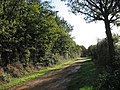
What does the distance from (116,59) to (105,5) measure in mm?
6251

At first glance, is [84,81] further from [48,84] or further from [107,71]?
[48,84]

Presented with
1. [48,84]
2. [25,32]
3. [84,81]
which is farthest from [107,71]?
[25,32]

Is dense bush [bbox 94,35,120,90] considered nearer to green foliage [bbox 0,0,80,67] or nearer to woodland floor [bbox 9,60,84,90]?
woodland floor [bbox 9,60,84,90]

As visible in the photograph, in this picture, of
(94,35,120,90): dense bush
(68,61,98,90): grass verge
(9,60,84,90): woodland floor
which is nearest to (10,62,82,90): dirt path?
(9,60,84,90): woodland floor

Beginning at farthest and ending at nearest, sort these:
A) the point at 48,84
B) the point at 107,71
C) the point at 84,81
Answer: the point at 48,84
the point at 84,81
the point at 107,71

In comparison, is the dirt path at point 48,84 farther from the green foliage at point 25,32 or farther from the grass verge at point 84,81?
the green foliage at point 25,32

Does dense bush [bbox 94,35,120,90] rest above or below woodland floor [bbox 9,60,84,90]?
above

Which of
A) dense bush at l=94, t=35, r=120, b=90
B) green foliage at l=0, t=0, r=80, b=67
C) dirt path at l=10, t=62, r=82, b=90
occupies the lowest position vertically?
dirt path at l=10, t=62, r=82, b=90

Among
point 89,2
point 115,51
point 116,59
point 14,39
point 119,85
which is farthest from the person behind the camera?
point 14,39

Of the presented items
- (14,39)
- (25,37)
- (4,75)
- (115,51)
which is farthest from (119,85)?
(25,37)

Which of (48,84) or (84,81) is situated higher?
(84,81)

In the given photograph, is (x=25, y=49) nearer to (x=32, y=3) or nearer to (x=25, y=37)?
(x=25, y=37)

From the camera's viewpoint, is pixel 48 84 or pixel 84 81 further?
pixel 48 84

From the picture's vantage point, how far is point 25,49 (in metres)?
37.2
